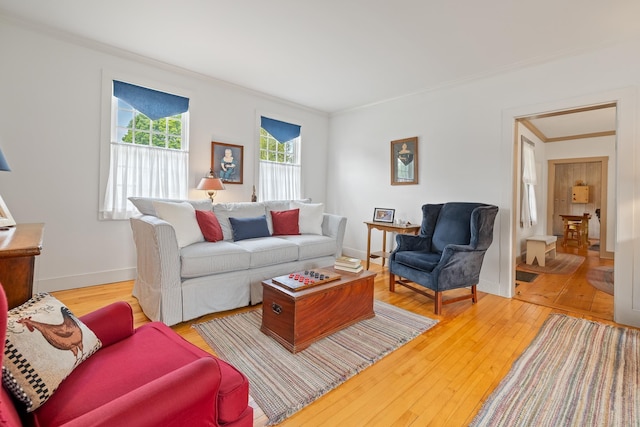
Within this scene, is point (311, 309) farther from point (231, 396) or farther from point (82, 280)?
point (82, 280)

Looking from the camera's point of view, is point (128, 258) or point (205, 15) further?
point (128, 258)

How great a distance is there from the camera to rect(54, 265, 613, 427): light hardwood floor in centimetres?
150

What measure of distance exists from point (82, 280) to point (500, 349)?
12.9 ft

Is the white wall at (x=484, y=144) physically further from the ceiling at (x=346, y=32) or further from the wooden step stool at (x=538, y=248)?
the wooden step stool at (x=538, y=248)

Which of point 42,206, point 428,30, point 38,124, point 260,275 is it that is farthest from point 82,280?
point 428,30

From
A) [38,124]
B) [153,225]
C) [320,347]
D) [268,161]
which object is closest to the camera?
[320,347]

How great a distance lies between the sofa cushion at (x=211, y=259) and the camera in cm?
244

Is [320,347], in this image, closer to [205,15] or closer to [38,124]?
[205,15]

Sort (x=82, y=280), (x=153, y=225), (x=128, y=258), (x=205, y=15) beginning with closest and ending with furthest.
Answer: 1. (x=153, y=225)
2. (x=205, y=15)
3. (x=82, y=280)
4. (x=128, y=258)

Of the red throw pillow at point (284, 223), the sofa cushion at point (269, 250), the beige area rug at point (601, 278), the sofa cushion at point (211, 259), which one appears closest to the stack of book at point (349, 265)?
the sofa cushion at point (269, 250)

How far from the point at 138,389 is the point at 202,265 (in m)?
1.77

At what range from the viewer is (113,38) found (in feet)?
9.61

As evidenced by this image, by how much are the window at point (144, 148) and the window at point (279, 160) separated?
114 centimetres

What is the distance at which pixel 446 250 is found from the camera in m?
2.74
